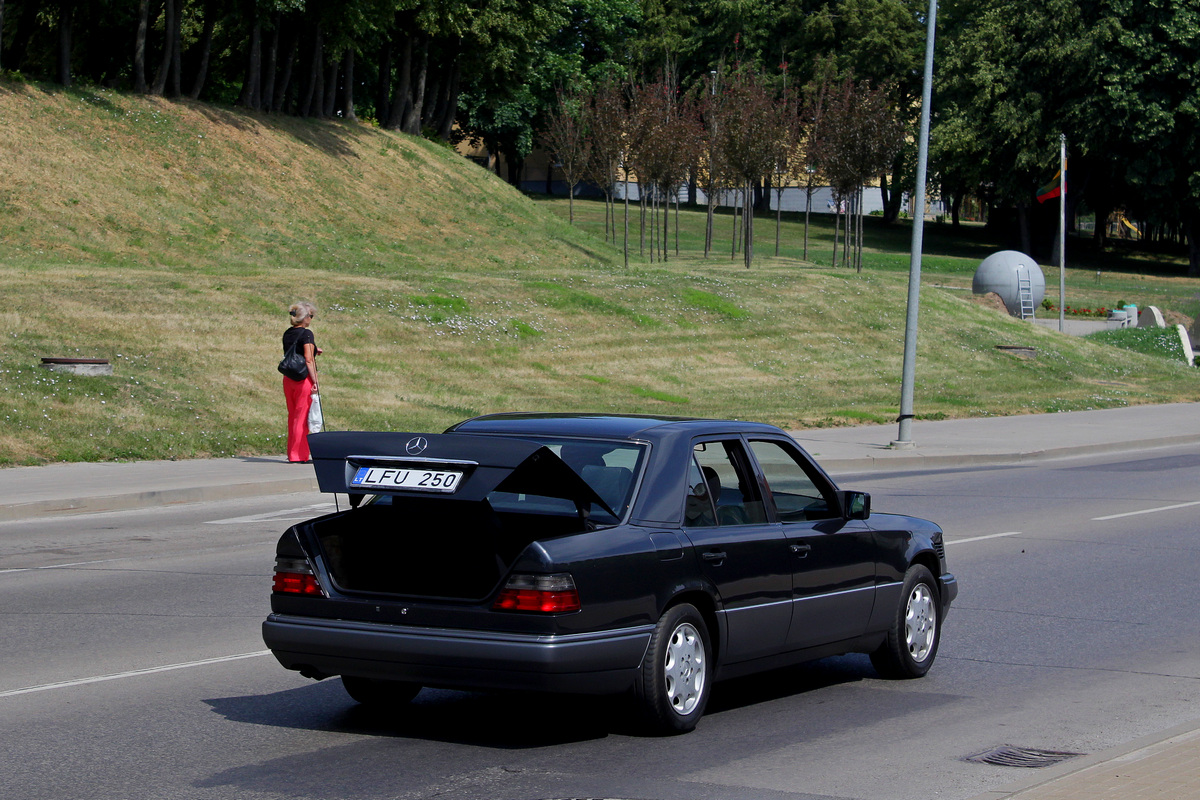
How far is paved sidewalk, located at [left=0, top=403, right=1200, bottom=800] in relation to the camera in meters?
5.18

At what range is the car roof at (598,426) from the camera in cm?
644

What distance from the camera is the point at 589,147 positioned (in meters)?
57.2

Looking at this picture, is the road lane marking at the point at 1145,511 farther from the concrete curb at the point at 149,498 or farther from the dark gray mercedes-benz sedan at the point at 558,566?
the dark gray mercedes-benz sedan at the point at 558,566

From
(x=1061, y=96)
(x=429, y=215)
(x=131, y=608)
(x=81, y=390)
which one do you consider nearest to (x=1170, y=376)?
(x=429, y=215)

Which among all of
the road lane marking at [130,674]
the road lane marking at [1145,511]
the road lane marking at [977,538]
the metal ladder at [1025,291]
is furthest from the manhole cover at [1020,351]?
the road lane marking at [130,674]

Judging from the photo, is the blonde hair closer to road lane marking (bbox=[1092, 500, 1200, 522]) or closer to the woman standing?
the woman standing

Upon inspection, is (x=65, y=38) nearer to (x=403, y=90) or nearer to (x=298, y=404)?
(x=403, y=90)

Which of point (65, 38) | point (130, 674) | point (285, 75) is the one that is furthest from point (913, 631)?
point (285, 75)

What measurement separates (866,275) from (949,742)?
126 feet

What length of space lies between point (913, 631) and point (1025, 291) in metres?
45.3

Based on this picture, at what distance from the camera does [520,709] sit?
6770 millimetres

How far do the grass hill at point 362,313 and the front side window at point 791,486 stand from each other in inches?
493

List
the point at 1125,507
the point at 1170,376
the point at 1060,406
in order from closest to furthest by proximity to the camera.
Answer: the point at 1125,507, the point at 1060,406, the point at 1170,376

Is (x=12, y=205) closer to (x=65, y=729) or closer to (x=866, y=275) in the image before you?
(x=866, y=275)
